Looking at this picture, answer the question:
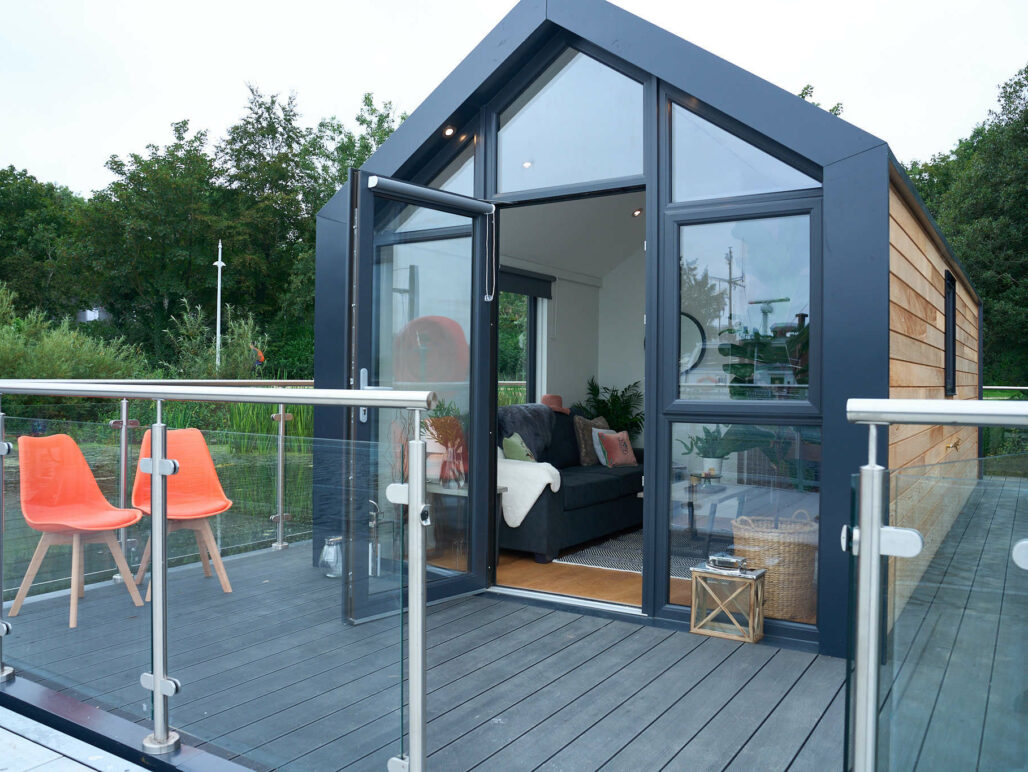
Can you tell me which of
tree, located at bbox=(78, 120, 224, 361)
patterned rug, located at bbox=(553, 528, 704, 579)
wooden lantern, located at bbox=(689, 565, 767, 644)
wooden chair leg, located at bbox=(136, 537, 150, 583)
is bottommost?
patterned rug, located at bbox=(553, 528, 704, 579)

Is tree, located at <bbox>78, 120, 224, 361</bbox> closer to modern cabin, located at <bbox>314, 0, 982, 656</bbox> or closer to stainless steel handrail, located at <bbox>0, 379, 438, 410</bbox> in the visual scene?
A: modern cabin, located at <bbox>314, 0, 982, 656</bbox>

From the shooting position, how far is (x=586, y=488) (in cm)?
529

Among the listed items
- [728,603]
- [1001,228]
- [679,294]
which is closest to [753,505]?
[728,603]

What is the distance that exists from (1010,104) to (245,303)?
2188 centimetres

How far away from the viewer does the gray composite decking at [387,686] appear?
198 centimetres

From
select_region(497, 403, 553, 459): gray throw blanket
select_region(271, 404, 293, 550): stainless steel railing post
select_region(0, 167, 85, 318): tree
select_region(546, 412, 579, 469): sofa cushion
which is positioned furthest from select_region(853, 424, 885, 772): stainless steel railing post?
select_region(0, 167, 85, 318): tree

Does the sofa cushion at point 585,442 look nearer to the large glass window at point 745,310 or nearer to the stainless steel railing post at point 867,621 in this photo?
the large glass window at point 745,310

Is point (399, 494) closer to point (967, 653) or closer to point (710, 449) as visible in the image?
point (967, 653)

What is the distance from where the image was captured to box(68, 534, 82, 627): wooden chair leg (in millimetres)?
2588

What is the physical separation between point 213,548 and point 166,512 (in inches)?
7.7

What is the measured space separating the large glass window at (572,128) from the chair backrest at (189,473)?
2386 mm

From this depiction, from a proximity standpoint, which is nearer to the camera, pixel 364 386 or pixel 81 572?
pixel 81 572

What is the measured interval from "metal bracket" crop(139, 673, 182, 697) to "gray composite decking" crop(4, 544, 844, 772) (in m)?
0.02

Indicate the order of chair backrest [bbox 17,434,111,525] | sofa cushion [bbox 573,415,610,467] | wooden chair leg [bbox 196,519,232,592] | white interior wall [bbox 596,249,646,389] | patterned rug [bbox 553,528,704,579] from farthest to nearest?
white interior wall [bbox 596,249,646,389]
sofa cushion [bbox 573,415,610,467]
patterned rug [bbox 553,528,704,579]
chair backrest [bbox 17,434,111,525]
wooden chair leg [bbox 196,519,232,592]
